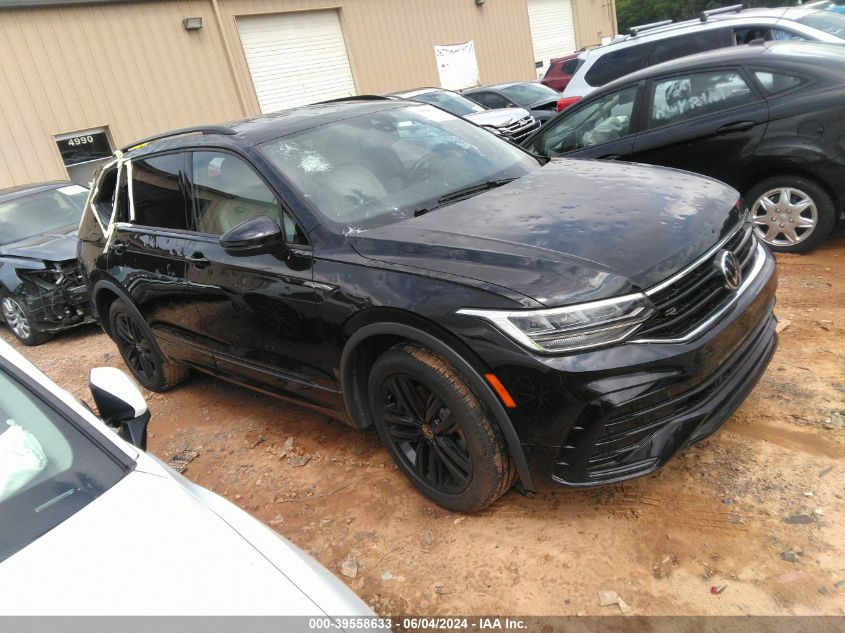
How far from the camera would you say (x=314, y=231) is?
9.72 feet

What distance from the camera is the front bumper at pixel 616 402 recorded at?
224cm

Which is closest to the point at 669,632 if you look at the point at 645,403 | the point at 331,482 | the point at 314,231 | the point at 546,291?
the point at 645,403

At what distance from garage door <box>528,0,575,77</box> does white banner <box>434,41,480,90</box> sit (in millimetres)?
3932

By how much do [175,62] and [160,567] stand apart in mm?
13928

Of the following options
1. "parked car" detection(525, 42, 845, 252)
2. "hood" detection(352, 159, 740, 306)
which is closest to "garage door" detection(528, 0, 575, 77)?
"parked car" detection(525, 42, 845, 252)

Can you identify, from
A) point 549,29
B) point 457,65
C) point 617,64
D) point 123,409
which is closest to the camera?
point 123,409

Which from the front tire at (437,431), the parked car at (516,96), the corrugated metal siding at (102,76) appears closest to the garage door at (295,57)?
the corrugated metal siding at (102,76)

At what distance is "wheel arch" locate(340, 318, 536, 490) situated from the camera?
7.90 ft

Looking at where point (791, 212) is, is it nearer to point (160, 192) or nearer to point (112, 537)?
point (160, 192)

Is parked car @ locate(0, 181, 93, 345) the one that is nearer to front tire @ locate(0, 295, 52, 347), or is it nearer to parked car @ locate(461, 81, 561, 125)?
front tire @ locate(0, 295, 52, 347)

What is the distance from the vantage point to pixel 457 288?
243 cm

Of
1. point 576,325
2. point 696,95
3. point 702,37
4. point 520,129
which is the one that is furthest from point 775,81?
point 520,129

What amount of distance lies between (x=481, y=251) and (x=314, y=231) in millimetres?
873

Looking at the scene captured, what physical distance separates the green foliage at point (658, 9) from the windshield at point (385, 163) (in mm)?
46479
